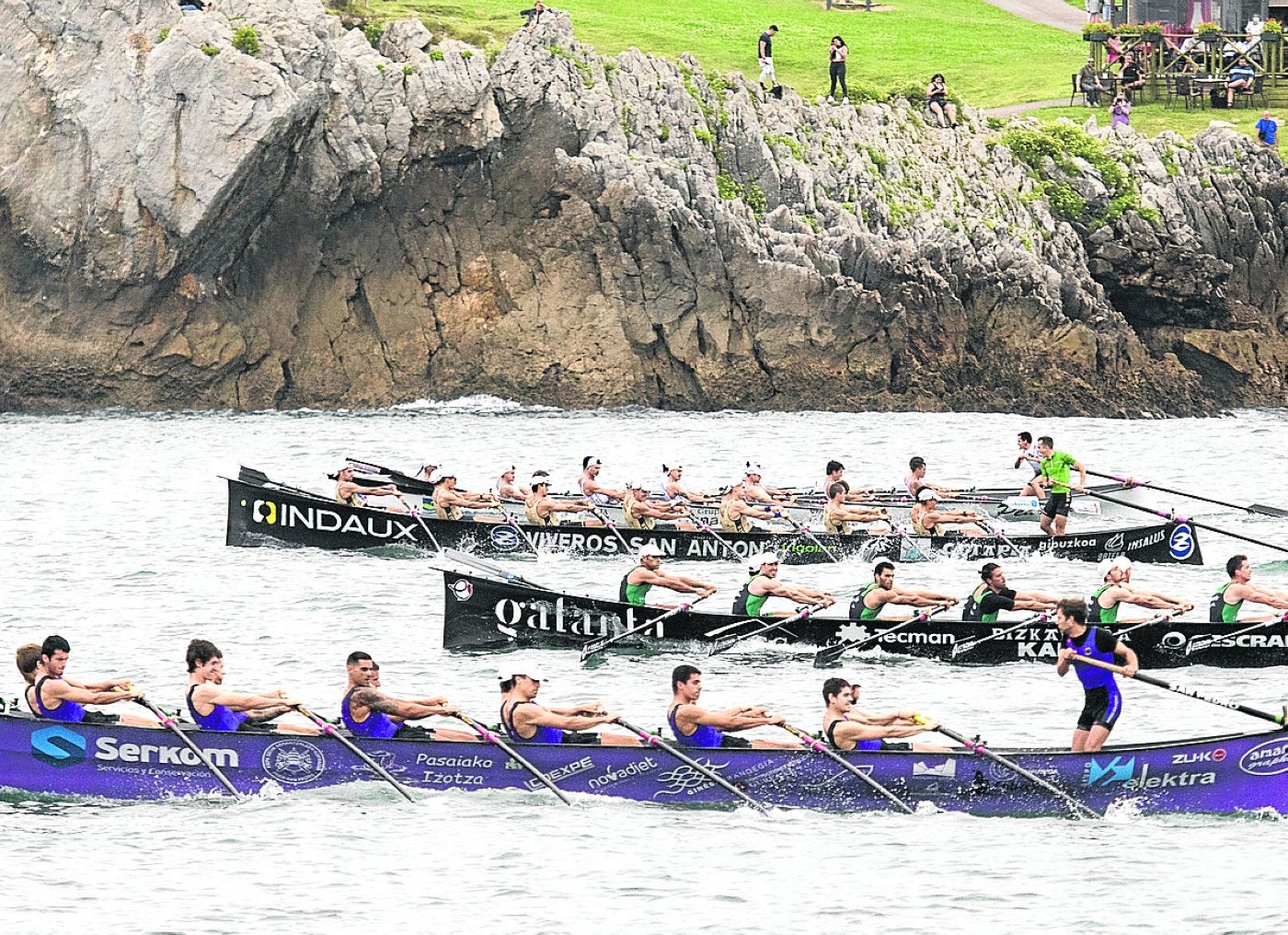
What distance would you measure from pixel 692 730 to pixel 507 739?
190 cm

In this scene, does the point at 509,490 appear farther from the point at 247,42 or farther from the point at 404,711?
the point at 247,42

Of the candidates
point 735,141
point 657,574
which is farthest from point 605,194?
point 657,574

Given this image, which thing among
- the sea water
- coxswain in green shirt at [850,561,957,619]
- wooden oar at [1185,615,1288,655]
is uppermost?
coxswain in green shirt at [850,561,957,619]

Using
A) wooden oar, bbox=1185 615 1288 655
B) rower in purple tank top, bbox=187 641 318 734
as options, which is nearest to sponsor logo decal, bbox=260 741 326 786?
rower in purple tank top, bbox=187 641 318 734

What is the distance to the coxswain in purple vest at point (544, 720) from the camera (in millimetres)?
20344

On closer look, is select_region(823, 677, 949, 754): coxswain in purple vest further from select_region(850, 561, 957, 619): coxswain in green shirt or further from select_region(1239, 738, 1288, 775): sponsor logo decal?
select_region(850, 561, 957, 619): coxswain in green shirt

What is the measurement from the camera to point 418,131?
50.8 meters

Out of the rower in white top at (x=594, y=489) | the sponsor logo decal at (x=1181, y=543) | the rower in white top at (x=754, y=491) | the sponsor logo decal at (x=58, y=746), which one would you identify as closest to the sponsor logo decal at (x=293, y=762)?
the sponsor logo decal at (x=58, y=746)

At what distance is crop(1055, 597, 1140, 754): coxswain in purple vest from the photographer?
20.4 meters

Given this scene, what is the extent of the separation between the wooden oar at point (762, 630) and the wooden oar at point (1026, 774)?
6.47 m

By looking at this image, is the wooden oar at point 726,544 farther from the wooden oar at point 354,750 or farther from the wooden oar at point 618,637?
the wooden oar at point 354,750

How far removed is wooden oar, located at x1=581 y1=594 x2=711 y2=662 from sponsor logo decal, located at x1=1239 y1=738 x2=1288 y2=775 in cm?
885

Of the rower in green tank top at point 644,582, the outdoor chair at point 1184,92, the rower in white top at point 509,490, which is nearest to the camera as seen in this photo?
the rower in green tank top at point 644,582

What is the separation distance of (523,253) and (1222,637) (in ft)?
97.4
